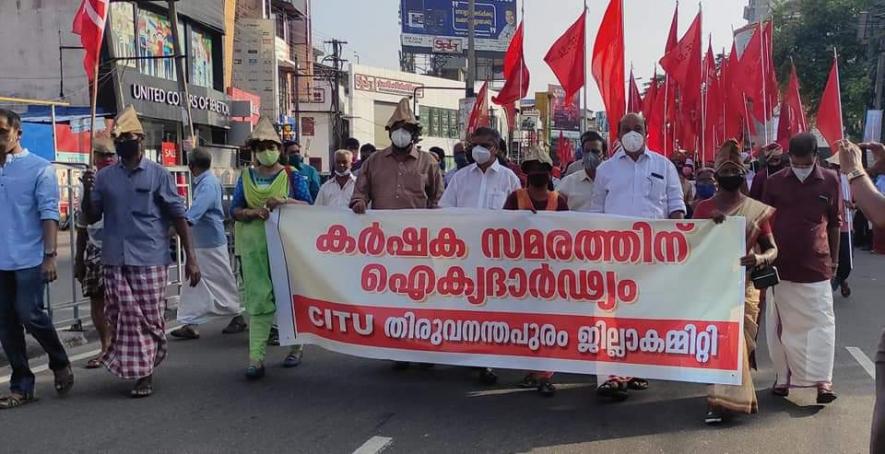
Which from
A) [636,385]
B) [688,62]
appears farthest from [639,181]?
[688,62]

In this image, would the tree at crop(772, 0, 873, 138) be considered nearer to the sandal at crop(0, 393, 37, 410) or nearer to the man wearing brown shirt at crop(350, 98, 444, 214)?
the man wearing brown shirt at crop(350, 98, 444, 214)

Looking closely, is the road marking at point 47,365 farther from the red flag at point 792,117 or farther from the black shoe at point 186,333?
the red flag at point 792,117

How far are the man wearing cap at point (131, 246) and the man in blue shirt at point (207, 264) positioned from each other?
1.79 m

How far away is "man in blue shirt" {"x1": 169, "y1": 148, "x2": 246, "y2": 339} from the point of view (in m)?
7.14

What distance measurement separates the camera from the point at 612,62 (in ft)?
34.4

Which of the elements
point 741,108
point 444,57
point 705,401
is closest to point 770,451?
point 705,401

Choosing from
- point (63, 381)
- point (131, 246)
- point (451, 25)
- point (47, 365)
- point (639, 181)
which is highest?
point (451, 25)

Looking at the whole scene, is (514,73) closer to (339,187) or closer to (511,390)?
(339,187)

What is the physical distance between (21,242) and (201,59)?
76.5 ft

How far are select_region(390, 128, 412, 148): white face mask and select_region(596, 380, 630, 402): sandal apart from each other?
2.26 m

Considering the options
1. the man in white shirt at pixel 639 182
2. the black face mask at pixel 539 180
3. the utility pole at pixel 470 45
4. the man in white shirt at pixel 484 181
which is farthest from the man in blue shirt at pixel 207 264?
the utility pole at pixel 470 45

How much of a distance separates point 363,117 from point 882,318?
43.1m

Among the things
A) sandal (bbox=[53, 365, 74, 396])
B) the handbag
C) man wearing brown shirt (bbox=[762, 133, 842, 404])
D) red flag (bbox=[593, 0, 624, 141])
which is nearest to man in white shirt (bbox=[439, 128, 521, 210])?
man wearing brown shirt (bbox=[762, 133, 842, 404])

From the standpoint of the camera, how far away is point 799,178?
5.10m
